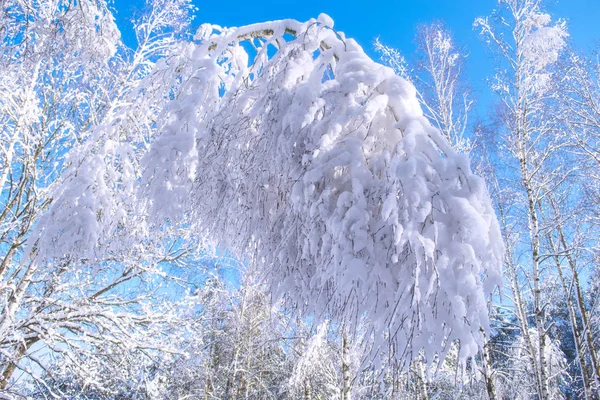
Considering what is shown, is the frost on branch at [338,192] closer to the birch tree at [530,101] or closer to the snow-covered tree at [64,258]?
the snow-covered tree at [64,258]

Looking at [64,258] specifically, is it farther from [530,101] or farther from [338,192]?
[530,101]

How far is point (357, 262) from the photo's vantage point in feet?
4.70

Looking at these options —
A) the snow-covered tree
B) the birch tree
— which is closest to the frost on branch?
the snow-covered tree

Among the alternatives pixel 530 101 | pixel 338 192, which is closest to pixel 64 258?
pixel 338 192

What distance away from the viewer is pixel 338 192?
5.51 ft

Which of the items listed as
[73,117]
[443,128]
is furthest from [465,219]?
[73,117]

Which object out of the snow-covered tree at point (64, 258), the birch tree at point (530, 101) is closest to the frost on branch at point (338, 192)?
the snow-covered tree at point (64, 258)

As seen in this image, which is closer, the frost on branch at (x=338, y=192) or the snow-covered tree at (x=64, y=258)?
the frost on branch at (x=338, y=192)

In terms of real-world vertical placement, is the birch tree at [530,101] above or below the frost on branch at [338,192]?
above

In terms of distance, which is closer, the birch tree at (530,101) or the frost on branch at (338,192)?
the frost on branch at (338,192)

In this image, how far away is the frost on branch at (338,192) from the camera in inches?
54.6

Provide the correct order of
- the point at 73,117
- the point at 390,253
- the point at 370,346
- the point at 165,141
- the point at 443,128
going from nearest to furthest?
the point at 390,253, the point at 370,346, the point at 165,141, the point at 73,117, the point at 443,128

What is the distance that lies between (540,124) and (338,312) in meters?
8.25

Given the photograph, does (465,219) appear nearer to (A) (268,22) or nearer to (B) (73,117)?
(A) (268,22)
